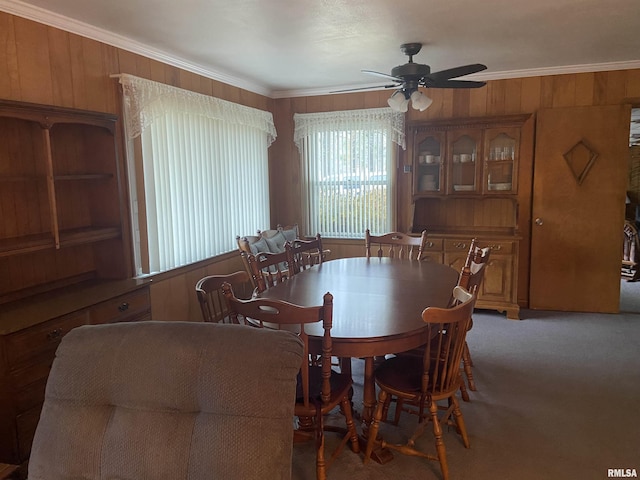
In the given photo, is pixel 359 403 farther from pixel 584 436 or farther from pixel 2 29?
Result: pixel 2 29

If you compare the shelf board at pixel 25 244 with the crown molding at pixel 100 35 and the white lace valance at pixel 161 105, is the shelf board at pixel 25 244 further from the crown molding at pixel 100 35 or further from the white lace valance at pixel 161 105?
the crown molding at pixel 100 35

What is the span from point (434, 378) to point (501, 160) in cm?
327

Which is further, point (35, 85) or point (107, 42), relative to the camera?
point (107, 42)

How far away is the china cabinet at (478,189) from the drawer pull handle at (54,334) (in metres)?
3.48

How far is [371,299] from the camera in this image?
2596 millimetres

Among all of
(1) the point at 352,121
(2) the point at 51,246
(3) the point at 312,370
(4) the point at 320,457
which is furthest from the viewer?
(1) the point at 352,121

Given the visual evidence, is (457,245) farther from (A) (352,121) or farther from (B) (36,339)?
(B) (36,339)

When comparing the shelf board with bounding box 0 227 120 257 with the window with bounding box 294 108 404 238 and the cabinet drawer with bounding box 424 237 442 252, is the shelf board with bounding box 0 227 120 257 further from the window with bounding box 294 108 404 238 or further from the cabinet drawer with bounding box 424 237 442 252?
the cabinet drawer with bounding box 424 237 442 252

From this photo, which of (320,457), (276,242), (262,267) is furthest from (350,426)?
(276,242)

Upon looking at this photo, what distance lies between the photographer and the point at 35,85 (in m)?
Result: 2.77

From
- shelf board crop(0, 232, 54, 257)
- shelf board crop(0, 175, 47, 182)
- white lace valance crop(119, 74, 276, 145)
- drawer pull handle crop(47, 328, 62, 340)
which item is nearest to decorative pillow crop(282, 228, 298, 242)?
white lace valance crop(119, 74, 276, 145)

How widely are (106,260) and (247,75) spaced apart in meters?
2.43

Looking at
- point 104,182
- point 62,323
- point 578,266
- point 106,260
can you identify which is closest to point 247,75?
point 104,182

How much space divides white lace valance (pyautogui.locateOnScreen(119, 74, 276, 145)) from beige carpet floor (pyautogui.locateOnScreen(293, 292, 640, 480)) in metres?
2.49
